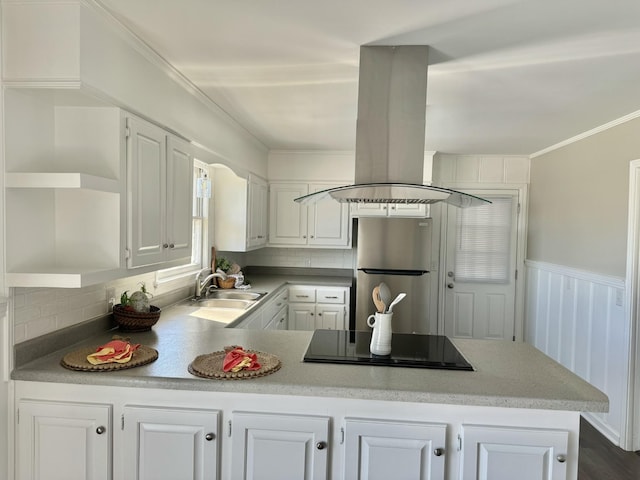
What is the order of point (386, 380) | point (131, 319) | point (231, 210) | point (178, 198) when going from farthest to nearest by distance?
point (231, 210) < point (178, 198) < point (131, 319) < point (386, 380)

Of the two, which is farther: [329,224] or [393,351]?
[329,224]

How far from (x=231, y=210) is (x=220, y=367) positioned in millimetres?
2475

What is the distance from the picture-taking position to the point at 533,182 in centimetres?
471

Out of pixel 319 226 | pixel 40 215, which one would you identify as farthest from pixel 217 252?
pixel 40 215

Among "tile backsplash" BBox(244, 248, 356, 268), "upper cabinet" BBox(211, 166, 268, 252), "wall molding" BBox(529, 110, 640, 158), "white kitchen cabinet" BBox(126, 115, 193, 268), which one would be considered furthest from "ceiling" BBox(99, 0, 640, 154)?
"tile backsplash" BBox(244, 248, 356, 268)

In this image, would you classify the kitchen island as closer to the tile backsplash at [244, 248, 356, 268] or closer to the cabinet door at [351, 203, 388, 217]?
the cabinet door at [351, 203, 388, 217]

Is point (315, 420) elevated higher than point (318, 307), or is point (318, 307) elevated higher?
point (315, 420)

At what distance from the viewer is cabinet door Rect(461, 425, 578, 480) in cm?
158

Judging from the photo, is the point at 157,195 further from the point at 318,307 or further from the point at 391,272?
the point at 318,307

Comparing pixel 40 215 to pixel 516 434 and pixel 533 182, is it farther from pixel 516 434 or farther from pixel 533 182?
pixel 533 182

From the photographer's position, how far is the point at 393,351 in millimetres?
2059

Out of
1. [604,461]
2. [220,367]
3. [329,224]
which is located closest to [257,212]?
[329,224]

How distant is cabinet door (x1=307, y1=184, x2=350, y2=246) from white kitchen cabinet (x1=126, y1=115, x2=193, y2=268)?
225cm

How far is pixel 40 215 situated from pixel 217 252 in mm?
2468
